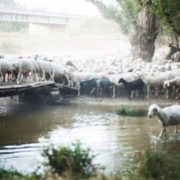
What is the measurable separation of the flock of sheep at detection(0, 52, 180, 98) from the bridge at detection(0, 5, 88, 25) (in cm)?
1378

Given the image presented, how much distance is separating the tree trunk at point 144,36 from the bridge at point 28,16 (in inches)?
457

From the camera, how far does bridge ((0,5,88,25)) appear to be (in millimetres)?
34812

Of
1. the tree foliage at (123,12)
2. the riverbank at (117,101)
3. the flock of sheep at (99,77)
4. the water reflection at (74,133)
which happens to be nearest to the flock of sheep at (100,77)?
the flock of sheep at (99,77)

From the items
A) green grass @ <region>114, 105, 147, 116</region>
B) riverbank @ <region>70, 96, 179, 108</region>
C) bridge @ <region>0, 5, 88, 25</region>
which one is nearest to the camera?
green grass @ <region>114, 105, 147, 116</region>

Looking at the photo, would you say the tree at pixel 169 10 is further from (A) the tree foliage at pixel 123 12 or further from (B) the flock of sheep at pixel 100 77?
(A) the tree foliage at pixel 123 12

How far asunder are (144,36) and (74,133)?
14685mm

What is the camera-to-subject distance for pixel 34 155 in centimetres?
1021

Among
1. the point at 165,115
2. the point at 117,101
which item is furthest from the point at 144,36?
the point at 165,115

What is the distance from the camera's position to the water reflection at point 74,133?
10121 mm

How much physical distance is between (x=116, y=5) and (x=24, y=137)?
1963 cm

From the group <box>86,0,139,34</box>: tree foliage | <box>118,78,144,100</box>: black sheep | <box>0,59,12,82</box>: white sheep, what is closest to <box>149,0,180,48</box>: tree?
<box>118,78,144,100</box>: black sheep

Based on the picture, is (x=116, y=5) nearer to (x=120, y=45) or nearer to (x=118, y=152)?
(x=120, y=45)

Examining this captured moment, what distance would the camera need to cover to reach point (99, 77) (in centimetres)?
2195

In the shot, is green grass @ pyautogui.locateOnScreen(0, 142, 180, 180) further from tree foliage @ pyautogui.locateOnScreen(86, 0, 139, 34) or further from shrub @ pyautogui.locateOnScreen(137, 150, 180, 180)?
tree foliage @ pyautogui.locateOnScreen(86, 0, 139, 34)
